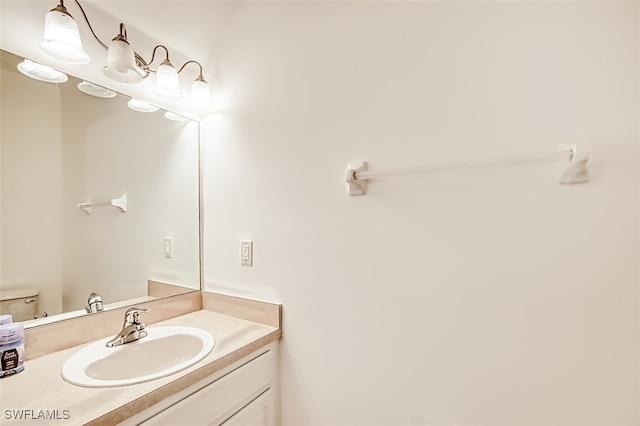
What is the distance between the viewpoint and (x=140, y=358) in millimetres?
1131

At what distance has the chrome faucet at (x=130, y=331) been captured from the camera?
1.10m

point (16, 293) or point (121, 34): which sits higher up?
point (121, 34)

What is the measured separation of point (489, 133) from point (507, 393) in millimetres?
768

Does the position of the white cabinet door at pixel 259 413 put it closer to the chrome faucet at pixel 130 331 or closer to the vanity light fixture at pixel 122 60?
the chrome faucet at pixel 130 331

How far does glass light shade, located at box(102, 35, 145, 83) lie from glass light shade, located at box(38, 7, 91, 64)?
3.7 inches

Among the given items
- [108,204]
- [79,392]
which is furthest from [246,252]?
[79,392]

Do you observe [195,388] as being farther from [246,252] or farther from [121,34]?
[121,34]

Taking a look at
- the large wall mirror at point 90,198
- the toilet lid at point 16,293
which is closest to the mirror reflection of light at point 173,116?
the large wall mirror at point 90,198

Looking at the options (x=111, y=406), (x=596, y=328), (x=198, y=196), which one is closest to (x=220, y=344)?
(x=111, y=406)

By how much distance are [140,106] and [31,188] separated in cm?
56

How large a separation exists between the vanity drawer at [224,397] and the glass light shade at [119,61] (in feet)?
3.78

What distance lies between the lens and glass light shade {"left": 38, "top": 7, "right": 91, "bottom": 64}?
0.93m

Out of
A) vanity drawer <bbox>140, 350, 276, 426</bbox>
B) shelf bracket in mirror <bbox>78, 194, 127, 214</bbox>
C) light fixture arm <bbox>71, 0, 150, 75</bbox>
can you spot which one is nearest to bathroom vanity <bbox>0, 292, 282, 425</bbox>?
vanity drawer <bbox>140, 350, 276, 426</bbox>

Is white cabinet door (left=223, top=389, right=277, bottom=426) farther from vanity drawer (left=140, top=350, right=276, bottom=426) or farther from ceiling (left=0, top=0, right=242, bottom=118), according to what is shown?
ceiling (left=0, top=0, right=242, bottom=118)
